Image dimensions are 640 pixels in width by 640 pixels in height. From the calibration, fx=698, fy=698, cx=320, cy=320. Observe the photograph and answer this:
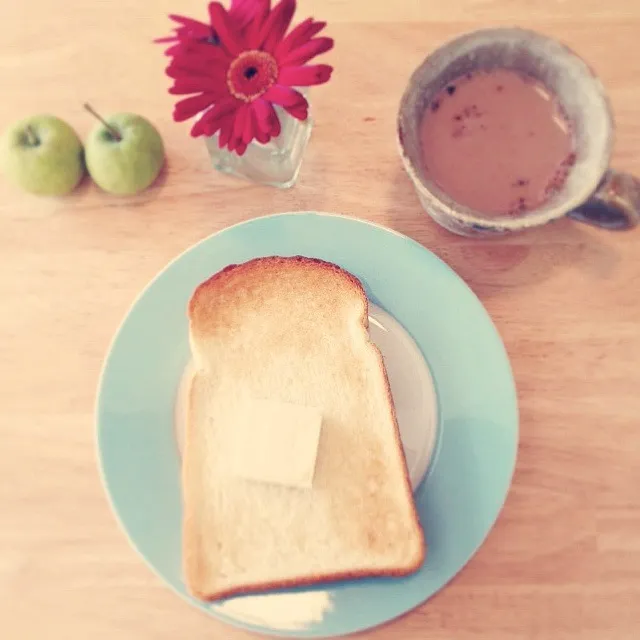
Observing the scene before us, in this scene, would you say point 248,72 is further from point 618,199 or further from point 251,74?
point 618,199

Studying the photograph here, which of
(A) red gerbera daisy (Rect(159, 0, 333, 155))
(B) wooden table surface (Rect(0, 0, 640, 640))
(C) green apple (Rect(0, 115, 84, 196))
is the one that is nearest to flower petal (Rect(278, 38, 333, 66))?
(A) red gerbera daisy (Rect(159, 0, 333, 155))

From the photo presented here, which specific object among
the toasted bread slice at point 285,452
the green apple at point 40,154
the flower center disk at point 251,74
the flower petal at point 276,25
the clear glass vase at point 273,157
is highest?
the flower petal at point 276,25

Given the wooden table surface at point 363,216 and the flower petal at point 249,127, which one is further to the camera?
the wooden table surface at point 363,216

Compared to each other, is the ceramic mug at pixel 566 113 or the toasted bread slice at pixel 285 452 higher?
the ceramic mug at pixel 566 113

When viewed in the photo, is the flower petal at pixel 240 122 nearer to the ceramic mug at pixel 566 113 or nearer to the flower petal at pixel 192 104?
the flower petal at pixel 192 104

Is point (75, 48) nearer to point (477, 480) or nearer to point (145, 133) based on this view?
point (145, 133)

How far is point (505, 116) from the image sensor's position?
949 mm

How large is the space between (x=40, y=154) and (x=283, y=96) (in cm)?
39

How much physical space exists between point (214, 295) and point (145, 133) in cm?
26

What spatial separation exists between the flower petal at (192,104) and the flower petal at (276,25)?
3.6 inches

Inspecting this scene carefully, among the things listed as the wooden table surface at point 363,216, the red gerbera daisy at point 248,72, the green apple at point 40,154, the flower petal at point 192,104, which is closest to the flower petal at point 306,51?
the red gerbera daisy at point 248,72

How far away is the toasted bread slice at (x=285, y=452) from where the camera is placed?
95cm

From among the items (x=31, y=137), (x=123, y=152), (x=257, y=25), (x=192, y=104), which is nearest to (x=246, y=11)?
(x=257, y=25)

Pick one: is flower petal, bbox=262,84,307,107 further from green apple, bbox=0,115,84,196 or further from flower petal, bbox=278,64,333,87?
green apple, bbox=0,115,84,196
